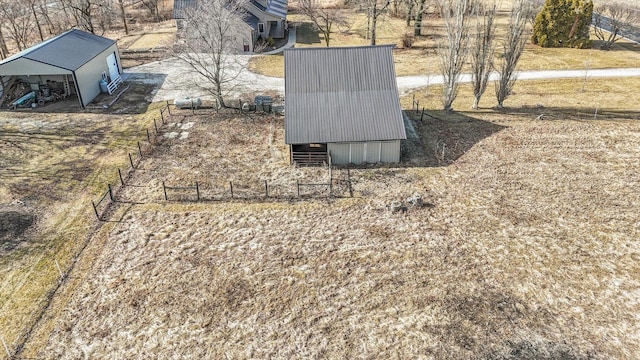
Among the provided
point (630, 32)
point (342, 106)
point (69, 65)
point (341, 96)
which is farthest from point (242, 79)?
point (630, 32)

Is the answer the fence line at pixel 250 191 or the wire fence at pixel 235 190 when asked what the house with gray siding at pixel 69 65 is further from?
the fence line at pixel 250 191

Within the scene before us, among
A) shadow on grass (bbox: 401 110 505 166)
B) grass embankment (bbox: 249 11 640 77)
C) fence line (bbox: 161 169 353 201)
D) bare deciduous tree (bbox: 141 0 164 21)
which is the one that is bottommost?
fence line (bbox: 161 169 353 201)

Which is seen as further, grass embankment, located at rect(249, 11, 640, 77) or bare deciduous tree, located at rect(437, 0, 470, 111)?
grass embankment, located at rect(249, 11, 640, 77)

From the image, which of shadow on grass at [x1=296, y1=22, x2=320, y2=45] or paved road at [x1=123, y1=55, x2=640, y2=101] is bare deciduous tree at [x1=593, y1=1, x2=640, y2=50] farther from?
shadow on grass at [x1=296, y1=22, x2=320, y2=45]

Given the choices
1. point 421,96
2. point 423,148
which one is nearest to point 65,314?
point 423,148

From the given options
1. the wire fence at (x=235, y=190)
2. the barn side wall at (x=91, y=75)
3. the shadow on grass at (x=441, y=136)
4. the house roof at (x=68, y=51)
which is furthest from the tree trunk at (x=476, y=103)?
the house roof at (x=68, y=51)

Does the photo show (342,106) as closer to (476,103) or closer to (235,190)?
(235,190)

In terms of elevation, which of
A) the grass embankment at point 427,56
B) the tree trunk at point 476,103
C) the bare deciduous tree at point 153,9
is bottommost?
the tree trunk at point 476,103

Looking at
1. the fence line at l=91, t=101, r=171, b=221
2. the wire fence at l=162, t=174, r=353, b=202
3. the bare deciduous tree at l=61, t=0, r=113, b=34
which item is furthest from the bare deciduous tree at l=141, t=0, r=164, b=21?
the wire fence at l=162, t=174, r=353, b=202
